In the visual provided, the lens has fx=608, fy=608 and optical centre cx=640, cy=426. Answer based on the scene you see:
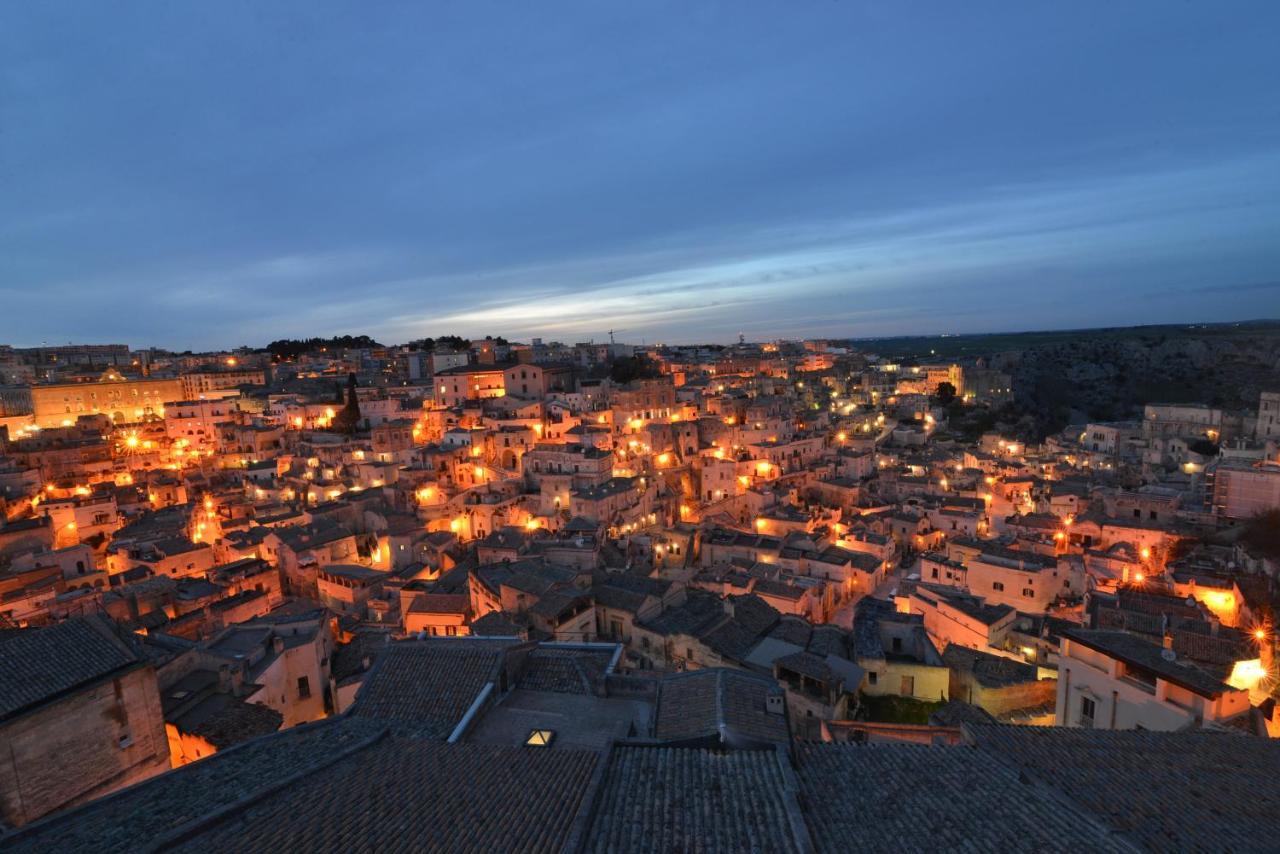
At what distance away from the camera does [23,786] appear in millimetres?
8406

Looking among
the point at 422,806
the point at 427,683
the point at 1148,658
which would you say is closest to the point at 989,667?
the point at 1148,658

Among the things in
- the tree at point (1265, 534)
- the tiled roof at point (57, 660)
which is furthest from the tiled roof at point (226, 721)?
the tree at point (1265, 534)

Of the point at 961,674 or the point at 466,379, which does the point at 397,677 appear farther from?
the point at 466,379

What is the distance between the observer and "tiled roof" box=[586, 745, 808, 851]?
5.52 meters

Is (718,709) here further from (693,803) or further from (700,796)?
(693,803)

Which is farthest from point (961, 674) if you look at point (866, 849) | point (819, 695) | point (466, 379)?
point (466, 379)

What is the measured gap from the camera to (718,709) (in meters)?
9.55

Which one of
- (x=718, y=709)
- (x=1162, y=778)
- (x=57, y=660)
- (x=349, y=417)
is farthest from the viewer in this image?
(x=349, y=417)

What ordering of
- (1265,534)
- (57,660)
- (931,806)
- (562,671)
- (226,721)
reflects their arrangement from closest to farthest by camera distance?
(931,806), (57,660), (562,671), (226,721), (1265,534)

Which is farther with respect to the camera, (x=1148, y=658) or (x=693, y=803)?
(x=1148, y=658)

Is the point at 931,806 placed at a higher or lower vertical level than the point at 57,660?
lower

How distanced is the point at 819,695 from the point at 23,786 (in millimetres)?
16519

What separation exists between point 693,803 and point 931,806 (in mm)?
2806

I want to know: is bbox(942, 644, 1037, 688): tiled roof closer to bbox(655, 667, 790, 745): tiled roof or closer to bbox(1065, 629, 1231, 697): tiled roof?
bbox(1065, 629, 1231, 697): tiled roof
